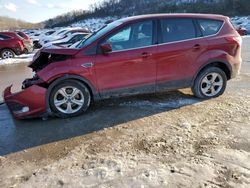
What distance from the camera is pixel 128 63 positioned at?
5930mm

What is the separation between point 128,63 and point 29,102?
1.81 meters

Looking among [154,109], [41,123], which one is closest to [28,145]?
[41,123]

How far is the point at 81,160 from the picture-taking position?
421 cm

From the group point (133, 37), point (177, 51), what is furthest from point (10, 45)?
point (177, 51)

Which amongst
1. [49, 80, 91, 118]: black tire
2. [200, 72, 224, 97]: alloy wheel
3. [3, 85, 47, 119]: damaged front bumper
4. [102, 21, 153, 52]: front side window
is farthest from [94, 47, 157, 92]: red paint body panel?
[200, 72, 224, 97]: alloy wheel

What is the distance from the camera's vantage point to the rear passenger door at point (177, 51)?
6188mm

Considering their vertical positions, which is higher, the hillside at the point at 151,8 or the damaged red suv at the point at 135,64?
the damaged red suv at the point at 135,64

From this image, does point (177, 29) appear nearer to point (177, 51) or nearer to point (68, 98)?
point (177, 51)

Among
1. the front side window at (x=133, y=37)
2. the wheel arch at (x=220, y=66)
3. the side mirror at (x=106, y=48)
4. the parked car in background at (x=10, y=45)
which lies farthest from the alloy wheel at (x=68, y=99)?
the parked car in background at (x=10, y=45)

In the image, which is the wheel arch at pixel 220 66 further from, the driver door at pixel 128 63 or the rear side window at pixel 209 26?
the driver door at pixel 128 63

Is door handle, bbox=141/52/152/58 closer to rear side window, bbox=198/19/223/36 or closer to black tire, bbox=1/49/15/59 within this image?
rear side window, bbox=198/19/223/36

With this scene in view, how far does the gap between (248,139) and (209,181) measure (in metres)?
1.36

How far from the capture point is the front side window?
19.5ft

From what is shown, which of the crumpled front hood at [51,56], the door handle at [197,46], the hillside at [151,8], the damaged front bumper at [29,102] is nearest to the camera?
the damaged front bumper at [29,102]
